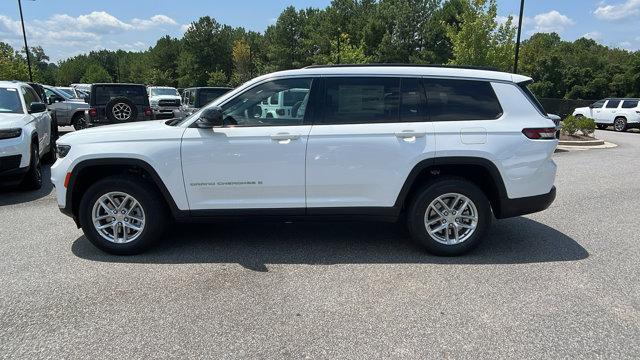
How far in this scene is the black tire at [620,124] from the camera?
23859 millimetres

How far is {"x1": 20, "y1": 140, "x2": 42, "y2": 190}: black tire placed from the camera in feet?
26.2

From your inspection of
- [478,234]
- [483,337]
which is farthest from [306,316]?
[478,234]

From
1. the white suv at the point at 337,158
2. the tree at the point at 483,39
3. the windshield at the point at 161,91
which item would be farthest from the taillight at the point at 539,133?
the windshield at the point at 161,91

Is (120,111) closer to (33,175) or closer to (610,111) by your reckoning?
(33,175)

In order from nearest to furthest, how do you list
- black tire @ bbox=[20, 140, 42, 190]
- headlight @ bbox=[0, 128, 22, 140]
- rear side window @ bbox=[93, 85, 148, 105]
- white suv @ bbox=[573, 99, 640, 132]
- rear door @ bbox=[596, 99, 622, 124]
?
headlight @ bbox=[0, 128, 22, 140], black tire @ bbox=[20, 140, 42, 190], rear side window @ bbox=[93, 85, 148, 105], white suv @ bbox=[573, 99, 640, 132], rear door @ bbox=[596, 99, 622, 124]

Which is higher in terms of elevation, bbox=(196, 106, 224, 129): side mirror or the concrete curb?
bbox=(196, 106, 224, 129): side mirror

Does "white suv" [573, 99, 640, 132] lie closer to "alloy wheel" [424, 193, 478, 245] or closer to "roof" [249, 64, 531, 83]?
"roof" [249, 64, 531, 83]

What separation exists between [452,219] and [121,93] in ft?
38.3

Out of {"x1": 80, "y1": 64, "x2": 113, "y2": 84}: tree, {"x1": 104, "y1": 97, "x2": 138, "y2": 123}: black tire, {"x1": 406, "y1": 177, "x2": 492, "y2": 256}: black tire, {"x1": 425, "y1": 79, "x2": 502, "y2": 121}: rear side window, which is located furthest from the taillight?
{"x1": 80, "y1": 64, "x2": 113, "y2": 84}: tree

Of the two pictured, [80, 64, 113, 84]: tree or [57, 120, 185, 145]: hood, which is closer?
[57, 120, 185, 145]: hood

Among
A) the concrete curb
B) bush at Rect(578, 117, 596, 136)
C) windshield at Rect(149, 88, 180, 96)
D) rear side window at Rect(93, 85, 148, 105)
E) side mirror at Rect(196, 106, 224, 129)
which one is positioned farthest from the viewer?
windshield at Rect(149, 88, 180, 96)

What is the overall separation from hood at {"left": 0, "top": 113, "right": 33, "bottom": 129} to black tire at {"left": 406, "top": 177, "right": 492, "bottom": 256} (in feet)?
21.1

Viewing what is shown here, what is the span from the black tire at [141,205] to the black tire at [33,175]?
3975 millimetres

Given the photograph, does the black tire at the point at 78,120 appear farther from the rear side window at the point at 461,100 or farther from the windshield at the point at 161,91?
the rear side window at the point at 461,100
